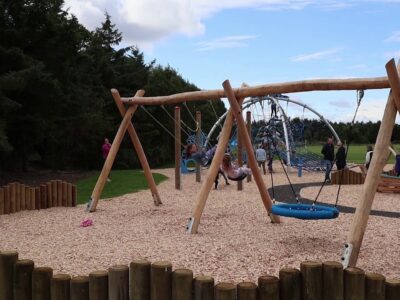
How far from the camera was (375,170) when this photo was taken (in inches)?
224

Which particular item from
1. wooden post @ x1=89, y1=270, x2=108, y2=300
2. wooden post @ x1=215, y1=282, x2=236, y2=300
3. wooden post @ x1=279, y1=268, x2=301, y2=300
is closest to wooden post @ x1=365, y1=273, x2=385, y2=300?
wooden post @ x1=279, y1=268, x2=301, y2=300

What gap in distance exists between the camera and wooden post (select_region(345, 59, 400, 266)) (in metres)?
5.48

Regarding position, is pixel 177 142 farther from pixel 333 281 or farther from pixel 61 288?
pixel 333 281

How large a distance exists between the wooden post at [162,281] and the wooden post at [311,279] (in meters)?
0.93

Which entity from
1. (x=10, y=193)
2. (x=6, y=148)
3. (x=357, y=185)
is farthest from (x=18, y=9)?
(x=357, y=185)

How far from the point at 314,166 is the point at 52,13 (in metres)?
13.5

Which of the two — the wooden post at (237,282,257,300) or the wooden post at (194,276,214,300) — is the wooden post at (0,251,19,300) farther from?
the wooden post at (237,282,257,300)

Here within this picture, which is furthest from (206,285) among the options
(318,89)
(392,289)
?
(318,89)

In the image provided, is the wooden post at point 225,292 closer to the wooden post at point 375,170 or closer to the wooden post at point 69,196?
the wooden post at point 375,170

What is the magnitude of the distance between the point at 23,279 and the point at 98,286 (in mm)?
657

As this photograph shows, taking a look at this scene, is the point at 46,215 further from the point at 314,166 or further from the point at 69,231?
the point at 314,166

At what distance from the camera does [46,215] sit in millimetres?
9539

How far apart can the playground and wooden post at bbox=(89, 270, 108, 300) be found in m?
1.91

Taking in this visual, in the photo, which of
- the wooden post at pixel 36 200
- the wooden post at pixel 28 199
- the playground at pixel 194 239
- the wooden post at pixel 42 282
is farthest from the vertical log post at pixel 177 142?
the wooden post at pixel 42 282
